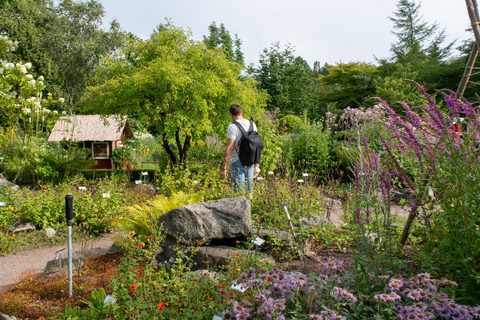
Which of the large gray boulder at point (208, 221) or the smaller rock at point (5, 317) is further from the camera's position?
the large gray boulder at point (208, 221)

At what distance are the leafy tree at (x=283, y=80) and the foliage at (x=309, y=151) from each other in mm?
14316

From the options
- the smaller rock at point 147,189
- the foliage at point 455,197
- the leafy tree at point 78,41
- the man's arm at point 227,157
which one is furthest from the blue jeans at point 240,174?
the leafy tree at point 78,41

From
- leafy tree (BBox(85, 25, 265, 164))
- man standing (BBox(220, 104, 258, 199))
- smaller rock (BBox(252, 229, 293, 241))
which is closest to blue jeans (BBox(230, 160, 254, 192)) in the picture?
man standing (BBox(220, 104, 258, 199))

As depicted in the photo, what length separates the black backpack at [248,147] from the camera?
15.9 ft

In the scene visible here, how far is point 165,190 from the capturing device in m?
6.79

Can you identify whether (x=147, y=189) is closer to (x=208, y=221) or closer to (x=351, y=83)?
(x=208, y=221)

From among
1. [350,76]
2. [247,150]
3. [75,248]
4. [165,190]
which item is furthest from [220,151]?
[350,76]

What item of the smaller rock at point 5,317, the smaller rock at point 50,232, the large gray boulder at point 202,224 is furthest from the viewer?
the smaller rock at point 50,232

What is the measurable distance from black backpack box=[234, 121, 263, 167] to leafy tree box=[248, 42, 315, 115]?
62.9ft

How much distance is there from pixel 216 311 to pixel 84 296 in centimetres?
132

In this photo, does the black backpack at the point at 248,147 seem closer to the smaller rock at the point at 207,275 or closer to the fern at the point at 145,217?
the fern at the point at 145,217

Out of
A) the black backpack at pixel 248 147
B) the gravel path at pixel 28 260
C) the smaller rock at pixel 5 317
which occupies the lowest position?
the gravel path at pixel 28 260

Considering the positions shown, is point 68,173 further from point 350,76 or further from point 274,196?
point 350,76

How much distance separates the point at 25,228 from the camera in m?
5.22
